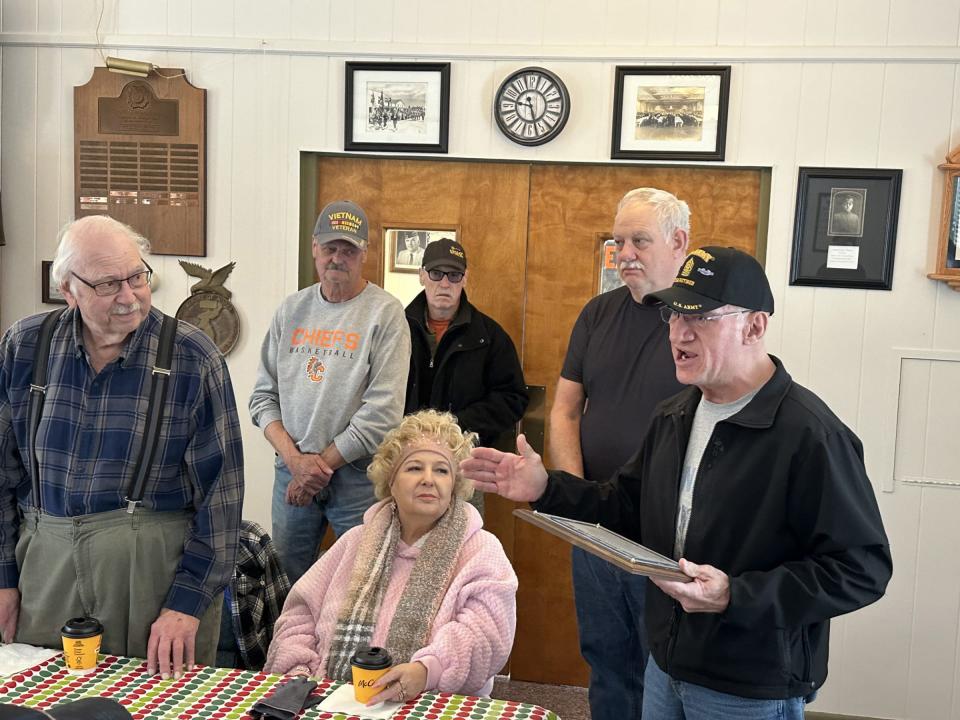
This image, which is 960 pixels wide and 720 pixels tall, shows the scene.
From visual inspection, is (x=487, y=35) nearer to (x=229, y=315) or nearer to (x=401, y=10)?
(x=401, y=10)

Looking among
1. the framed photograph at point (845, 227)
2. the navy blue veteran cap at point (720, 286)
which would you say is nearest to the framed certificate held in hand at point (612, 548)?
the navy blue veteran cap at point (720, 286)

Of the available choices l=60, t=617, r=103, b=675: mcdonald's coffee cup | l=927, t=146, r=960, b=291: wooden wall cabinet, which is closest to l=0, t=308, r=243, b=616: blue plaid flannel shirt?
l=60, t=617, r=103, b=675: mcdonald's coffee cup

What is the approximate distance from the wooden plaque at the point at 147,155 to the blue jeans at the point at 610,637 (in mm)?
2002

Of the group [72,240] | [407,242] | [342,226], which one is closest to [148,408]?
[72,240]

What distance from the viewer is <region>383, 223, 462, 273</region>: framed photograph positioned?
138 inches

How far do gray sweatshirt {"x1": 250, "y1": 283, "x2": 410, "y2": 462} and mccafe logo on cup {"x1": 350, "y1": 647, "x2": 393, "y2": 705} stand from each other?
119 centimetres

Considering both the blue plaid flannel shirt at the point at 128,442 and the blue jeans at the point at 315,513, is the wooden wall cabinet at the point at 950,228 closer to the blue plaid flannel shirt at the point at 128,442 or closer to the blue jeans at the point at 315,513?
the blue jeans at the point at 315,513

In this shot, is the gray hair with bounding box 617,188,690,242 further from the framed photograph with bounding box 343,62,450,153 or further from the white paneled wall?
the framed photograph with bounding box 343,62,450,153

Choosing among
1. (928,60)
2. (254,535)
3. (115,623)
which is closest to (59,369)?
(115,623)

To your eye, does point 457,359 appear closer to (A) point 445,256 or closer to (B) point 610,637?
(A) point 445,256

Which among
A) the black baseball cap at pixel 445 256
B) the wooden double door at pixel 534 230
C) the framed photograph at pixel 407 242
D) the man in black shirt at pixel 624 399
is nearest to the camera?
the man in black shirt at pixel 624 399

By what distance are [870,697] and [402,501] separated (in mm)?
2010

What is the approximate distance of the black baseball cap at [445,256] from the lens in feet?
10.3

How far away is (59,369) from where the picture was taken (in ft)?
6.32
